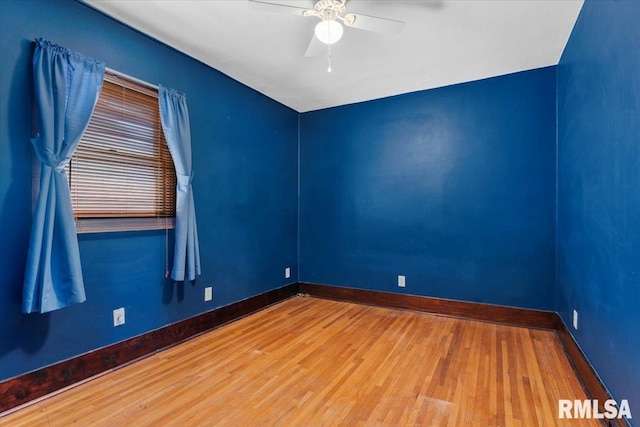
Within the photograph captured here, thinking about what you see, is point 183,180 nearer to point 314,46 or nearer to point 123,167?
point 123,167

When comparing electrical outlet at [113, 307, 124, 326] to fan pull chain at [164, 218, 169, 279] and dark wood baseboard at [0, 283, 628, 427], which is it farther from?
fan pull chain at [164, 218, 169, 279]

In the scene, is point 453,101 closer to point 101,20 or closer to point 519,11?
point 519,11

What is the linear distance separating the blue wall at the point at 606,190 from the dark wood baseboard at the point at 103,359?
2.88 metres

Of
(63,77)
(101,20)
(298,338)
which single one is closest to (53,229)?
(63,77)

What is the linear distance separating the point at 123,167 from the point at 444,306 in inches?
131

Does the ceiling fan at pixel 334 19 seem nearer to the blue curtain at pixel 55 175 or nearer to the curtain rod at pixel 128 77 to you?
the curtain rod at pixel 128 77

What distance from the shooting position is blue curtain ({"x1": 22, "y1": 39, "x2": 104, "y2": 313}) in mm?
1691

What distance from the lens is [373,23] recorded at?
185 centimetres

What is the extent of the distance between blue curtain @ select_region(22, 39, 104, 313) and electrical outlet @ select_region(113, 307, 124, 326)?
1.25ft

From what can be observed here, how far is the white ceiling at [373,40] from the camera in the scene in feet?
6.66

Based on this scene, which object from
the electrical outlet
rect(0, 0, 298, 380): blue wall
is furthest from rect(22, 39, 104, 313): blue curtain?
the electrical outlet

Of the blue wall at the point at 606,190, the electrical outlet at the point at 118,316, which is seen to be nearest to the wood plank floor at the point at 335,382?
the electrical outlet at the point at 118,316

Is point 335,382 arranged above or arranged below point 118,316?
below

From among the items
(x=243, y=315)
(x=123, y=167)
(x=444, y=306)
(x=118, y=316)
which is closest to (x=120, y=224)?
(x=123, y=167)
